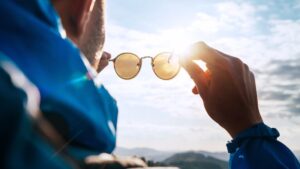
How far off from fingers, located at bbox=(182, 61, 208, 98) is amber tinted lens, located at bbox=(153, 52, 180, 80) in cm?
150

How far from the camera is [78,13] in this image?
1767mm

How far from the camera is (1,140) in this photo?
3.12 feet

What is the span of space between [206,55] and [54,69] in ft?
5.36

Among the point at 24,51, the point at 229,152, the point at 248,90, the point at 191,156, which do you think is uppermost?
the point at 24,51

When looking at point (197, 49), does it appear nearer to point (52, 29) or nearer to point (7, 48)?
point (52, 29)

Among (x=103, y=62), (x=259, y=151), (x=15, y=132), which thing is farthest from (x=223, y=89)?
(x=15, y=132)

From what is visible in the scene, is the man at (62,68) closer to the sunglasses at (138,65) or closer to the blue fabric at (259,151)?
the blue fabric at (259,151)

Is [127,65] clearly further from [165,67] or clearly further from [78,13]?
[78,13]

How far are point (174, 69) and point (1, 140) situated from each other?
357cm

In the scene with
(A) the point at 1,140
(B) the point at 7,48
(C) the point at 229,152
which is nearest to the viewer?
(A) the point at 1,140

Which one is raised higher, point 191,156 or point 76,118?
point 76,118

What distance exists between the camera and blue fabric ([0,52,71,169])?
937 mm

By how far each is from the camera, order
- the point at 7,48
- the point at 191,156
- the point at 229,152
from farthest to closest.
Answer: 1. the point at 191,156
2. the point at 229,152
3. the point at 7,48

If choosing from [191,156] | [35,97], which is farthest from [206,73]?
[191,156]
